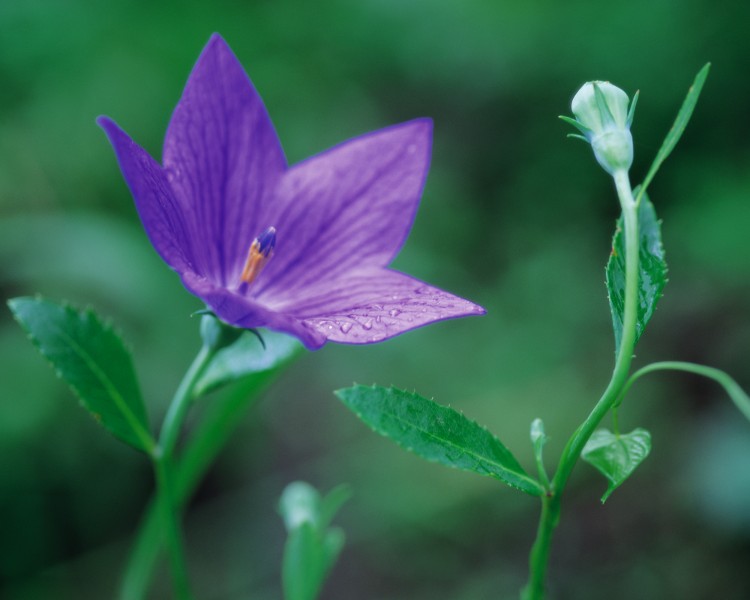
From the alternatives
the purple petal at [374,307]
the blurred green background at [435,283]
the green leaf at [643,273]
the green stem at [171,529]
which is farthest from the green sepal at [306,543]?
the blurred green background at [435,283]

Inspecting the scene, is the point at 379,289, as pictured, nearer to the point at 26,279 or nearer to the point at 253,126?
the point at 253,126

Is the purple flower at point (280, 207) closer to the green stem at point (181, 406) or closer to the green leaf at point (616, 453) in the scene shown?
the green stem at point (181, 406)

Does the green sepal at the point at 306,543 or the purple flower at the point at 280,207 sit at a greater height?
the purple flower at the point at 280,207

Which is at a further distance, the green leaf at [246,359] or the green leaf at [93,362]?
the green leaf at [246,359]

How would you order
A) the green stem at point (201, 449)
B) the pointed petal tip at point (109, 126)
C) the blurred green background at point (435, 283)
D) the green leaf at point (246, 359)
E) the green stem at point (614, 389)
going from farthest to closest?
the blurred green background at point (435, 283) < the green stem at point (201, 449) < the green leaf at point (246, 359) < the pointed petal tip at point (109, 126) < the green stem at point (614, 389)

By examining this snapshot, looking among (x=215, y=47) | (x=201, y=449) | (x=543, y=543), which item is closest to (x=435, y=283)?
(x=201, y=449)

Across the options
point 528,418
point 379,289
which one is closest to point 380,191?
point 379,289

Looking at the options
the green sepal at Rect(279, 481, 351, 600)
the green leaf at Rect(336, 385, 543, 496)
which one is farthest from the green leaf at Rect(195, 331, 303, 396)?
the green leaf at Rect(336, 385, 543, 496)
